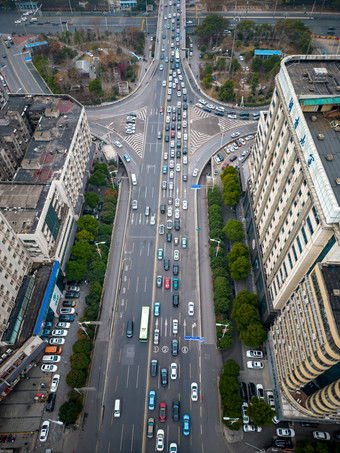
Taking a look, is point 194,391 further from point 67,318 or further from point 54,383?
point 67,318

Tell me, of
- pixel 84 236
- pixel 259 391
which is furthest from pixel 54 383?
pixel 259 391

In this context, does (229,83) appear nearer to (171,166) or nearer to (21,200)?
(171,166)

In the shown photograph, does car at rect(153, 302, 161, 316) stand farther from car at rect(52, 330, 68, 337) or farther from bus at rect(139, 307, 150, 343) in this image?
car at rect(52, 330, 68, 337)

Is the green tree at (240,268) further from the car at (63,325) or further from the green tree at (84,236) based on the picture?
the car at (63,325)

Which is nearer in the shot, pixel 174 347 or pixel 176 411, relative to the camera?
pixel 176 411

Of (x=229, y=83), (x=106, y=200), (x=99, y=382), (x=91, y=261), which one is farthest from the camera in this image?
(x=229, y=83)

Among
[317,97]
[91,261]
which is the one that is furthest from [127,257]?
[317,97]
